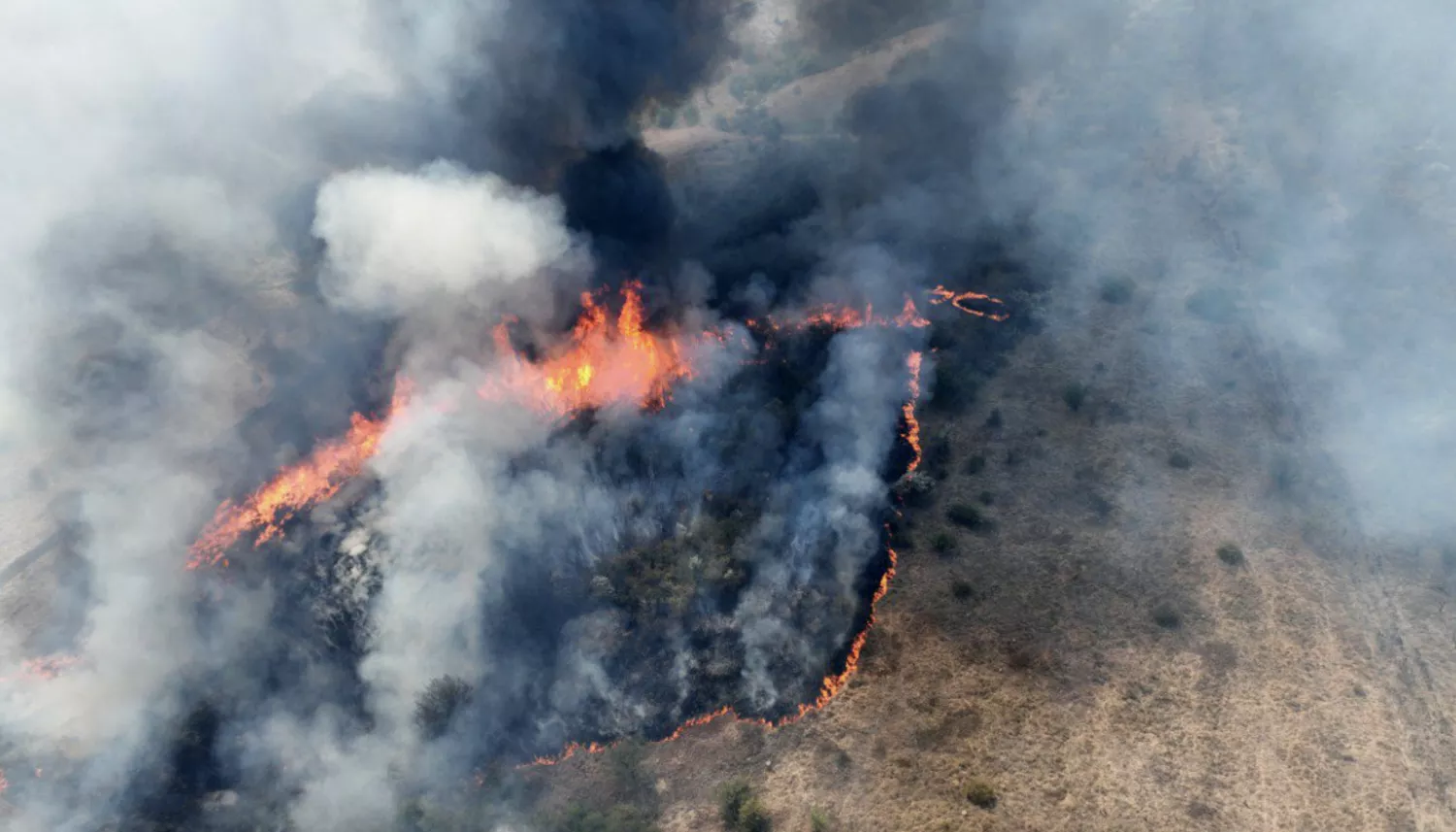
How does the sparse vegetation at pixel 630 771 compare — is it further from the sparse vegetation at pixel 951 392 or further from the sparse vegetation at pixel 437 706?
the sparse vegetation at pixel 951 392

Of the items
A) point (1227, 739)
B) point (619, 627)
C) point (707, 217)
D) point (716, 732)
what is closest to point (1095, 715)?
point (1227, 739)

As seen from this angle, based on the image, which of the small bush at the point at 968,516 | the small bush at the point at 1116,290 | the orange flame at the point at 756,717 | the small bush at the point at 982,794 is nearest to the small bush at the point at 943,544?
the small bush at the point at 968,516

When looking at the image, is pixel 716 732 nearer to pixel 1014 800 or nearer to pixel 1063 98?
pixel 1014 800

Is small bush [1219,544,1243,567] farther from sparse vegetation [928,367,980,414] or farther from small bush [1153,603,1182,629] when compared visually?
sparse vegetation [928,367,980,414]

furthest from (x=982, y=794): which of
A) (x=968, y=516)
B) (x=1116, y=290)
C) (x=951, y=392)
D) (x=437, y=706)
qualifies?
(x=1116, y=290)

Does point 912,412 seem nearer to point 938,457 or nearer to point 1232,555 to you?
point 938,457
